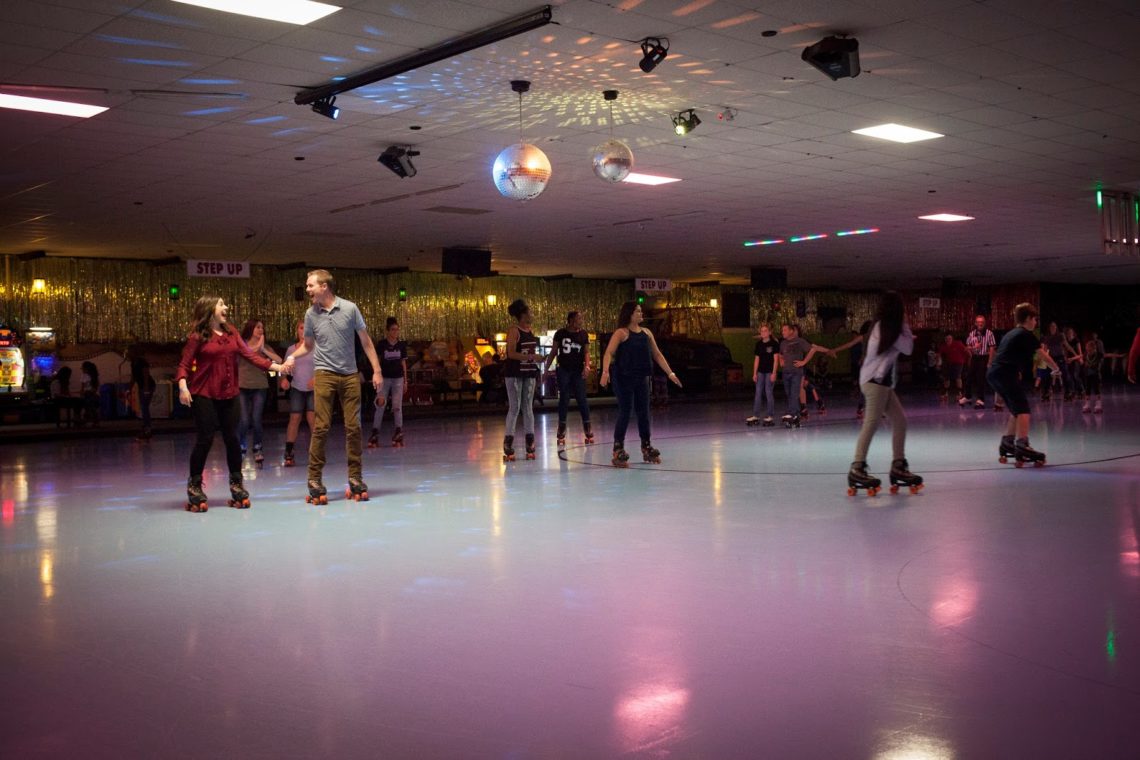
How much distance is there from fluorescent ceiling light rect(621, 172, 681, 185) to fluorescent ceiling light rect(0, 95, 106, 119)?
584 centimetres

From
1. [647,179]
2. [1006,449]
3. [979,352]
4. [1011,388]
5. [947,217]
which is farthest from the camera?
[979,352]

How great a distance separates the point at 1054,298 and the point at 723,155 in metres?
25.7

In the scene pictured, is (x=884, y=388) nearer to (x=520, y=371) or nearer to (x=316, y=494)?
(x=316, y=494)

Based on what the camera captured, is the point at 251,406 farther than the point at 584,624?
Yes

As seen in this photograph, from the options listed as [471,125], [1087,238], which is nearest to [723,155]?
[471,125]

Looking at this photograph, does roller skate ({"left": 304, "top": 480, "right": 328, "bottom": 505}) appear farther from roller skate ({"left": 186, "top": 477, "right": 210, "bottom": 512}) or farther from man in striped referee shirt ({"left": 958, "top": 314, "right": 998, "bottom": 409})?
man in striped referee shirt ({"left": 958, "top": 314, "right": 998, "bottom": 409})

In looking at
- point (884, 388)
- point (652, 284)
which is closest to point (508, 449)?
point (884, 388)

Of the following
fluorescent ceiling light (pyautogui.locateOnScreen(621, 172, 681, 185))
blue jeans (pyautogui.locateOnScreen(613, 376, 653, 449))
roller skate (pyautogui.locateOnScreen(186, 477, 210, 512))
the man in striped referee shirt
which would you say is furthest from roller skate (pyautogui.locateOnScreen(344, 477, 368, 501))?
the man in striped referee shirt

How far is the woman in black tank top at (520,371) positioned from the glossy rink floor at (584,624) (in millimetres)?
2697

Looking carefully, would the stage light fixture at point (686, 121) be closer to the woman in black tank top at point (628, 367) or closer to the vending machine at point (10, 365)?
the woman in black tank top at point (628, 367)

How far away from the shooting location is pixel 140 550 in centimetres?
551

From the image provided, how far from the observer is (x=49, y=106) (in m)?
8.32

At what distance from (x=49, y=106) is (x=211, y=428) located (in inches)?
127

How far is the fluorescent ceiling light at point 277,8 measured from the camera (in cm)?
614
